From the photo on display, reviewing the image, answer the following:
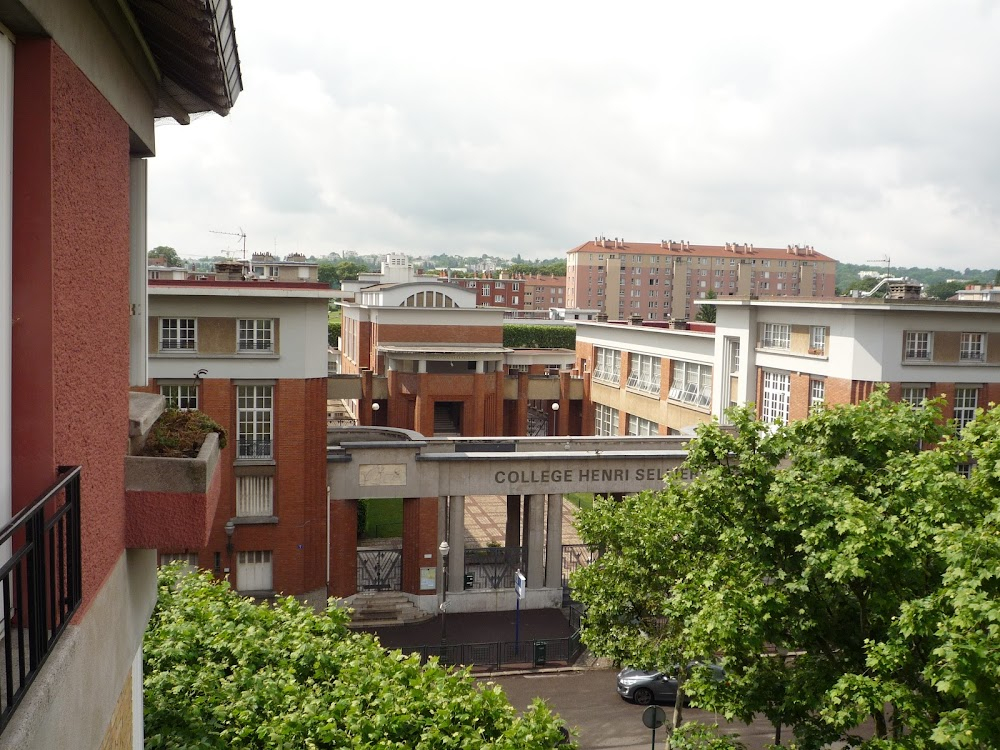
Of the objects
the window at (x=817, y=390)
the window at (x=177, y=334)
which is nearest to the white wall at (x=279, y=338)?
the window at (x=177, y=334)

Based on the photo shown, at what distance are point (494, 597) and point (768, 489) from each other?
19.6m

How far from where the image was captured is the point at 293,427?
1149 inches

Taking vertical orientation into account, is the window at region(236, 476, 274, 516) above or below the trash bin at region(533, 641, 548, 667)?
above

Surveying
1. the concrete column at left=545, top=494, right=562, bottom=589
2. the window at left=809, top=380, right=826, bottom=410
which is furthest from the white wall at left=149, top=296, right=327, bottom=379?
the window at left=809, top=380, right=826, bottom=410

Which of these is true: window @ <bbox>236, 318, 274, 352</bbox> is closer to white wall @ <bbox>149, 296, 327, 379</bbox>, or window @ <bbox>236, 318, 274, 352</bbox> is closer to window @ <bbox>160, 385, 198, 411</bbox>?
white wall @ <bbox>149, 296, 327, 379</bbox>

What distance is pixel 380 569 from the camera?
33.5 meters

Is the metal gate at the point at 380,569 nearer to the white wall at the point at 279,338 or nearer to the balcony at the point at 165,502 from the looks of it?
the white wall at the point at 279,338

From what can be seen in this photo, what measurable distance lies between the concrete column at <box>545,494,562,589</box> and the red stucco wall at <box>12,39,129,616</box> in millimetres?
27703

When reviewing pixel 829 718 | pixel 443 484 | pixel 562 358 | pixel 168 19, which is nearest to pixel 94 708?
pixel 168 19

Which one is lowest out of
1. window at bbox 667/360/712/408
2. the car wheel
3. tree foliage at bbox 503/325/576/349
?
the car wheel

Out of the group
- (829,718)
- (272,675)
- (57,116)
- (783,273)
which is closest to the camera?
(57,116)

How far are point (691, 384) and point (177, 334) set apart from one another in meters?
27.7

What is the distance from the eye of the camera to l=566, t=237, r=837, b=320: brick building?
145500 millimetres

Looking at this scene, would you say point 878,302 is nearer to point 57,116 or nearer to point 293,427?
point 293,427
